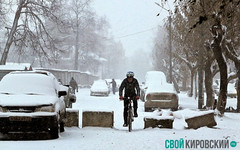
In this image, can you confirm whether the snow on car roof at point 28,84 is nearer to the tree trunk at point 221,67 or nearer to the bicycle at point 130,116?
the bicycle at point 130,116

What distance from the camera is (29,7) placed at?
27.7 m

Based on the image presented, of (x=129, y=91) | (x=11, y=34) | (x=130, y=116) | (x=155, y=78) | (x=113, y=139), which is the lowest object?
(x=113, y=139)

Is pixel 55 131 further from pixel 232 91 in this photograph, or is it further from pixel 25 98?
pixel 232 91

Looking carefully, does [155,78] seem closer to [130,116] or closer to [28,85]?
[130,116]

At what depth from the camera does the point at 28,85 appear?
32.6 ft

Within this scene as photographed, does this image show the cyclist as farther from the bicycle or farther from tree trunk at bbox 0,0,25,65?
tree trunk at bbox 0,0,25,65

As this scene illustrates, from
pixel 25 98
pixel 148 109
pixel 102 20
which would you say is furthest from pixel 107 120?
pixel 102 20

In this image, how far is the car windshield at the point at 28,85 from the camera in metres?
9.69

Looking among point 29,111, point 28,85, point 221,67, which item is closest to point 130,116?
point 28,85

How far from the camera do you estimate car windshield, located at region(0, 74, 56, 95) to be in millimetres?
9691

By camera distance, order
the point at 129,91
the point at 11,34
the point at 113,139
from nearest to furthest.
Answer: the point at 113,139 < the point at 129,91 < the point at 11,34

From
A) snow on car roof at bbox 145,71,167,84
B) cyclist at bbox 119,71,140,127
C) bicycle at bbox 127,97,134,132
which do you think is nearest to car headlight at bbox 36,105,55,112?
bicycle at bbox 127,97,134,132

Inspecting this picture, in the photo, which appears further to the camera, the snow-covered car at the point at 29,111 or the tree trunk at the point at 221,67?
the tree trunk at the point at 221,67

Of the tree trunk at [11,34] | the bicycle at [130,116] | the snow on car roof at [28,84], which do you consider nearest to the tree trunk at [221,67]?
the bicycle at [130,116]
